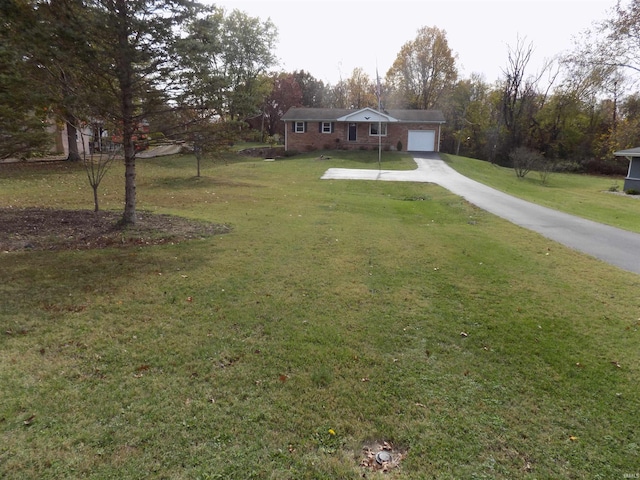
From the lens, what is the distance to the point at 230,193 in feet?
52.1

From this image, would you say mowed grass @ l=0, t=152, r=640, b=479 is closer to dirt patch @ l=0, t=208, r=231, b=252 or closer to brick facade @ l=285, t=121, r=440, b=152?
dirt patch @ l=0, t=208, r=231, b=252

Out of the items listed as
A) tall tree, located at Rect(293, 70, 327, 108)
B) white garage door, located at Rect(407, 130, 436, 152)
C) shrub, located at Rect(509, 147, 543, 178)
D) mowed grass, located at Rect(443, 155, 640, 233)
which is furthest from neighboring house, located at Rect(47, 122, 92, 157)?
tall tree, located at Rect(293, 70, 327, 108)

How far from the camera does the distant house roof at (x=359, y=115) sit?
35812 millimetres

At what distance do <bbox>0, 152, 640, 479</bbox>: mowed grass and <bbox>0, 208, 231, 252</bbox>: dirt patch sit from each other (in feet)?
2.87

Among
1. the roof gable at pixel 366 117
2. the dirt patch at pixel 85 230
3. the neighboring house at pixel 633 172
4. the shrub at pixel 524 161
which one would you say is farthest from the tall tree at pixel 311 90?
the dirt patch at pixel 85 230

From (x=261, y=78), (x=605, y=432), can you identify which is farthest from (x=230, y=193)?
(x=261, y=78)

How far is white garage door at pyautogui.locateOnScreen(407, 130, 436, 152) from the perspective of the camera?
120ft

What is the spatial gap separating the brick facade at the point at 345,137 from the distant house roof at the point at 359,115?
497mm

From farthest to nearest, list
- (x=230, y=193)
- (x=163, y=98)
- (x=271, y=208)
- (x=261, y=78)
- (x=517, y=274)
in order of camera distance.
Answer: (x=261, y=78) < (x=230, y=193) < (x=271, y=208) < (x=163, y=98) < (x=517, y=274)

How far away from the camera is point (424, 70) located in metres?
50.4

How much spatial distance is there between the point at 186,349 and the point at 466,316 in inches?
131

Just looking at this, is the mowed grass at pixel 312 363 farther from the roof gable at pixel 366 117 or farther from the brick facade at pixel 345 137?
the brick facade at pixel 345 137

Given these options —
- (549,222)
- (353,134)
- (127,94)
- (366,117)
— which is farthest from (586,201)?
(353,134)

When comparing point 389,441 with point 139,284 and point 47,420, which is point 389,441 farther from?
point 139,284
